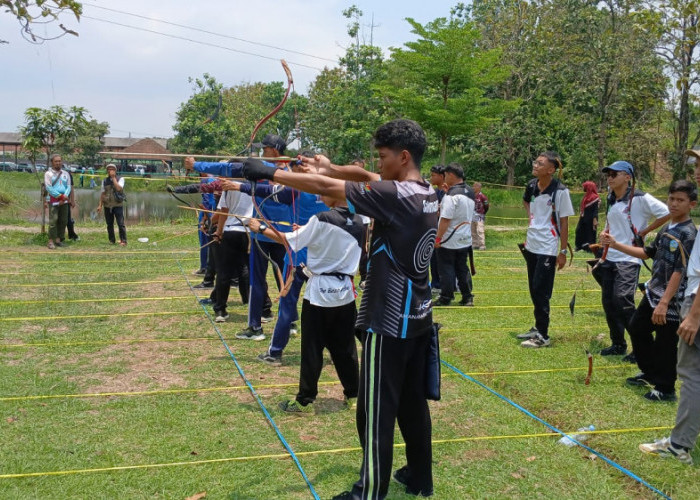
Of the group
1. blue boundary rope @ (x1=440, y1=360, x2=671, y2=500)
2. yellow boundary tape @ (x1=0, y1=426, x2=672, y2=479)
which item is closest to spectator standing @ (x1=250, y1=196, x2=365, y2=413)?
yellow boundary tape @ (x1=0, y1=426, x2=672, y2=479)

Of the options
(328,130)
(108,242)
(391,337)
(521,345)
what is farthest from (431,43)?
(328,130)

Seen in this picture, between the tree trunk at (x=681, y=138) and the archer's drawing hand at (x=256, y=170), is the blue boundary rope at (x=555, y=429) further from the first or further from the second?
the tree trunk at (x=681, y=138)

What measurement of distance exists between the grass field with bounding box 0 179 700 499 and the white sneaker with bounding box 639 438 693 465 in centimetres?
6

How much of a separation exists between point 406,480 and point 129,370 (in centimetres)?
310

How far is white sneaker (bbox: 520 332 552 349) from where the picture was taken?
262 inches

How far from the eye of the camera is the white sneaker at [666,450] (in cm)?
403

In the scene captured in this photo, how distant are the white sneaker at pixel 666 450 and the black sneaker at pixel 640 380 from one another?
133 centimetres

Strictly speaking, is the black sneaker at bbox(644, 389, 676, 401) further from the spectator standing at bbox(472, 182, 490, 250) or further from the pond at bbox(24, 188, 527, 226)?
the pond at bbox(24, 188, 527, 226)

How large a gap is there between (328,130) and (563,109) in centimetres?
1418

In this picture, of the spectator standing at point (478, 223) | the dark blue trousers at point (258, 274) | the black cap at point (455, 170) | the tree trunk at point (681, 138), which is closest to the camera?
the dark blue trousers at point (258, 274)

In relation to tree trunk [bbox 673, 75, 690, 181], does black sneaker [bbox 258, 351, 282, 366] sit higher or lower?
lower

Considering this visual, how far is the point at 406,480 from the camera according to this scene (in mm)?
3658

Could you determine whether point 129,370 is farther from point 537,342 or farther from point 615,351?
point 615,351

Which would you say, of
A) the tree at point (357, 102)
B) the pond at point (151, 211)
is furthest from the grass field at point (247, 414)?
the tree at point (357, 102)
